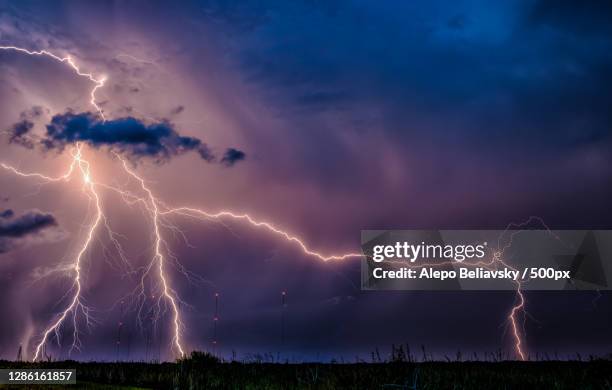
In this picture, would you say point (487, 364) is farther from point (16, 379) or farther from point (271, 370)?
point (16, 379)

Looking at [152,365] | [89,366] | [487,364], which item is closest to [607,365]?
[487,364]

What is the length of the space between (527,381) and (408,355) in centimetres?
172

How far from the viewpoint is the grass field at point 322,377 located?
24.7 ft

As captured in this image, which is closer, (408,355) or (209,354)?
(408,355)

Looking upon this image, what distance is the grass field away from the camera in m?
7.54

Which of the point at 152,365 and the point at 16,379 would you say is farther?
the point at 152,365

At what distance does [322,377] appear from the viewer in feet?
28.3

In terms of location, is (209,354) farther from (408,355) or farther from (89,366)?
(408,355)

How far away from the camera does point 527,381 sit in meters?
8.45

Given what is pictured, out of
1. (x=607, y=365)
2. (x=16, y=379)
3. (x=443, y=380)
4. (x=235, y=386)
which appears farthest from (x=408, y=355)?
(x=16, y=379)

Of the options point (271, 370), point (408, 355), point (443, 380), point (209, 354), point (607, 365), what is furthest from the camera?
point (209, 354)

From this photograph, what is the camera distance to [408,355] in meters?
9.38

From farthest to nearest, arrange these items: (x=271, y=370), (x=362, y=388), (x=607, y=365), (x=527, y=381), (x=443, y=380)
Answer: (x=607, y=365) < (x=271, y=370) < (x=527, y=381) < (x=443, y=380) < (x=362, y=388)

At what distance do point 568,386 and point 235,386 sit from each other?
13.7 feet
